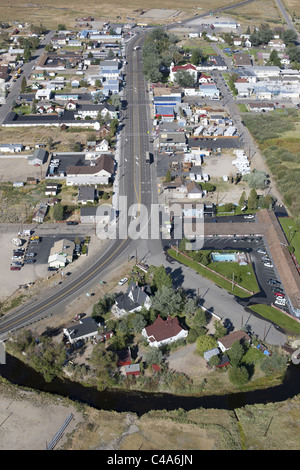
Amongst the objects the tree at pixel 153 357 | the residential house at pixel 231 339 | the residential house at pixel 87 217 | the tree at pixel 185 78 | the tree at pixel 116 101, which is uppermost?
the tree at pixel 185 78

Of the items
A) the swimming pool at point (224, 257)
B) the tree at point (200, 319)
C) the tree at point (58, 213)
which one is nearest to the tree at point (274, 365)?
the tree at point (200, 319)

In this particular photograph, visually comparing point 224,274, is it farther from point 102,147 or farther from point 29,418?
point 102,147

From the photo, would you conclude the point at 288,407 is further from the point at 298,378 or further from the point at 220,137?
the point at 220,137

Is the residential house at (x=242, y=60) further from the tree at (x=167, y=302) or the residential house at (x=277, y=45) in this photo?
the tree at (x=167, y=302)

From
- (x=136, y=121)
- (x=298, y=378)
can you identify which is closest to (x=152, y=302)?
(x=298, y=378)

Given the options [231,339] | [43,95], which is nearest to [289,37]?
[43,95]
